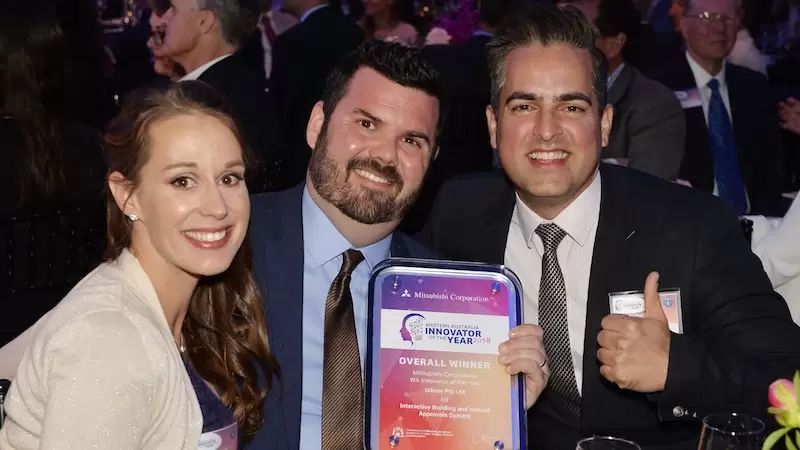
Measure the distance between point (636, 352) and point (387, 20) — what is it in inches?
218

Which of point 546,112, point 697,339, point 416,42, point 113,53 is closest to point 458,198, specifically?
point 546,112

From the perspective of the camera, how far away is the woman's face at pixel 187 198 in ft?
6.36

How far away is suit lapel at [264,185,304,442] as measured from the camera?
2.27 meters

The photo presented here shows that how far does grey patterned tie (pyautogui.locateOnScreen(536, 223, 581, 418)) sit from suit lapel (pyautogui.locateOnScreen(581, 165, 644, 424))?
0.05 metres

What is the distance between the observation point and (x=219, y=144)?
1.98 metres

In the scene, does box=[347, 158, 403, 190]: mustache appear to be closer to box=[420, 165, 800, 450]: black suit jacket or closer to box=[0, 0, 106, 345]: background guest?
box=[420, 165, 800, 450]: black suit jacket

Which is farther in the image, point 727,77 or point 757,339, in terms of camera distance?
point 727,77

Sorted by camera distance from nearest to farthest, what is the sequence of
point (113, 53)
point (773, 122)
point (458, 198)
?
point (458, 198), point (773, 122), point (113, 53)

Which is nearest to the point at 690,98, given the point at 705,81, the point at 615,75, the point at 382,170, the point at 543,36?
the point at 705,81

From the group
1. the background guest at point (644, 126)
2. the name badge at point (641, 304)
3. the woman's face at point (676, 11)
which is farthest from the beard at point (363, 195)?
the woman's face at point (676, 11)

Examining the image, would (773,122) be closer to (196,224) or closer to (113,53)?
(196,224)

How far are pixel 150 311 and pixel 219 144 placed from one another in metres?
0.38

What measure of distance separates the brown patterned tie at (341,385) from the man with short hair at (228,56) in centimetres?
224

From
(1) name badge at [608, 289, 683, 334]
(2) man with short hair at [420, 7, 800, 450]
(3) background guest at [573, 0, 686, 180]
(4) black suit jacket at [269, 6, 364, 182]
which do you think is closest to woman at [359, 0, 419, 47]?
(4) black suit jacket at [269, 6, 364, 182]
